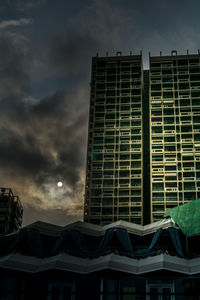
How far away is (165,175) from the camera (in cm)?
7331

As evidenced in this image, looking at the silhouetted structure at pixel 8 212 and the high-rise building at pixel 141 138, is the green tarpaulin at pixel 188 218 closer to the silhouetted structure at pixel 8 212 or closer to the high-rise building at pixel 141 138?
the high-rise building at pixel 141 138

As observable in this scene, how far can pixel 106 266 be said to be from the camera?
1150 inches

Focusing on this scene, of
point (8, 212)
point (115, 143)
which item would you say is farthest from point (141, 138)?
point (8, 212)

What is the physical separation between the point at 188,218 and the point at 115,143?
4331cm

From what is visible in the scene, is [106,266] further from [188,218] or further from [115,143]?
[115,143]

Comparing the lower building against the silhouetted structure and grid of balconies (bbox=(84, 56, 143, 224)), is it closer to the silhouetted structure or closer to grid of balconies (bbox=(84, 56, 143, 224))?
grid of balconies (bbox=(84, 56, 143, 224))

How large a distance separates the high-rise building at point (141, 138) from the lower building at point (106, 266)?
3532 centimetres

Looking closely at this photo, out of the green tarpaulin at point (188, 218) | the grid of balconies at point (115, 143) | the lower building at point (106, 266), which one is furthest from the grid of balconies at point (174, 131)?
the lower building at point (106, 266)

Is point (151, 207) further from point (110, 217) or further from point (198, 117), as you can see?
point (198, 117)

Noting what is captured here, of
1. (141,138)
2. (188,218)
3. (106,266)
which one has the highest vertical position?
(141,138)

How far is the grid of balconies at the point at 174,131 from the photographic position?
71438 mm

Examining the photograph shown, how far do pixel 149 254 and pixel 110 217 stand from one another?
132 ft

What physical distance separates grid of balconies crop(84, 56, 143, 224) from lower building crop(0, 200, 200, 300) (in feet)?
117

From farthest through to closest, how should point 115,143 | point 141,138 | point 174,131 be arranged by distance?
1. point 115,143
2. point 141,138
3. point 174,131
